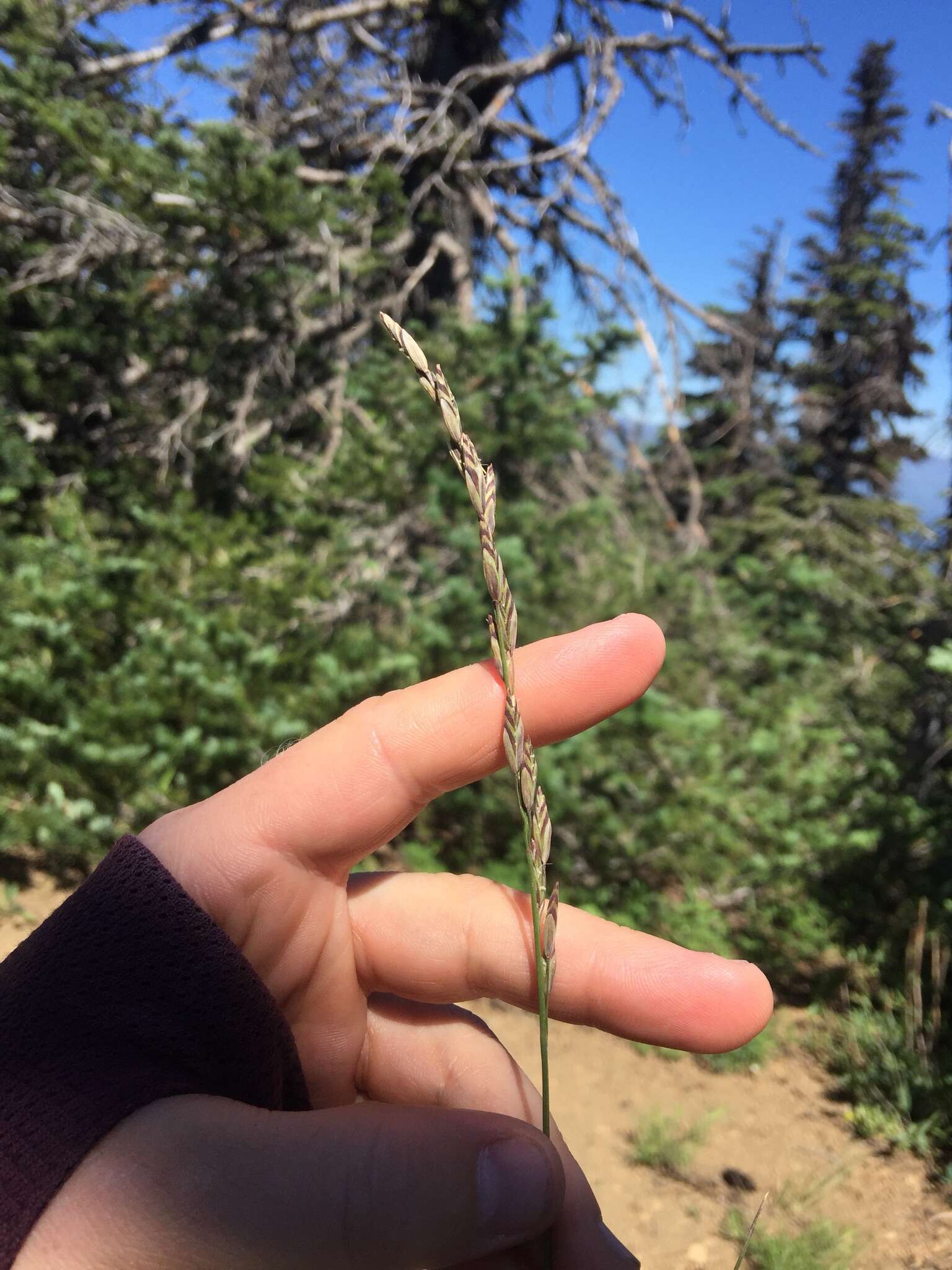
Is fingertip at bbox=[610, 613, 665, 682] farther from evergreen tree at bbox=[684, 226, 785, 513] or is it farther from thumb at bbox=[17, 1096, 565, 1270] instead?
evergreen tree at bbox=[684, 226, 785, 513]

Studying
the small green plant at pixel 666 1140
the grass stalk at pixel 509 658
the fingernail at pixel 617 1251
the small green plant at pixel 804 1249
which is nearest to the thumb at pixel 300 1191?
the grass stalk at pixel 509 658

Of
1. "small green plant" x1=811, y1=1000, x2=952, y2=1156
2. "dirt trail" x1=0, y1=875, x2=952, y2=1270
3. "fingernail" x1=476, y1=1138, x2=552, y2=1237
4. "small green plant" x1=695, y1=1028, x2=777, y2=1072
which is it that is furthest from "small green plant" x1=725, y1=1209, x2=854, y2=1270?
"fingernail" x1=476, y1=1138, x2=552, y2=1237

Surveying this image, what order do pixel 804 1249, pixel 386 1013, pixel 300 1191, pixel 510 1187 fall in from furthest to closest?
pixel 804 1249
pixel 386 1013
pixel 510 1187
pixel 300 1191

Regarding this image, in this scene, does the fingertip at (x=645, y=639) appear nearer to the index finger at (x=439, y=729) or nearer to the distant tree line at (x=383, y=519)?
the index finger at (x=439, y=729)

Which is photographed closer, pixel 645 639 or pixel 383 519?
pixel 645 639

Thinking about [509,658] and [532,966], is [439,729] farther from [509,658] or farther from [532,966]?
[532,966]

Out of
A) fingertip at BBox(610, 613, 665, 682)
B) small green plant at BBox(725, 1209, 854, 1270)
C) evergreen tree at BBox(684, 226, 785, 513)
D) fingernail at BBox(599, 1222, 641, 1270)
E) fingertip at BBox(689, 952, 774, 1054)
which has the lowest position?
small green plant at BBox(725, 1209, 854, 1270)

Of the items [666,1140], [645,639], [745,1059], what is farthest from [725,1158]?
[645,639]
